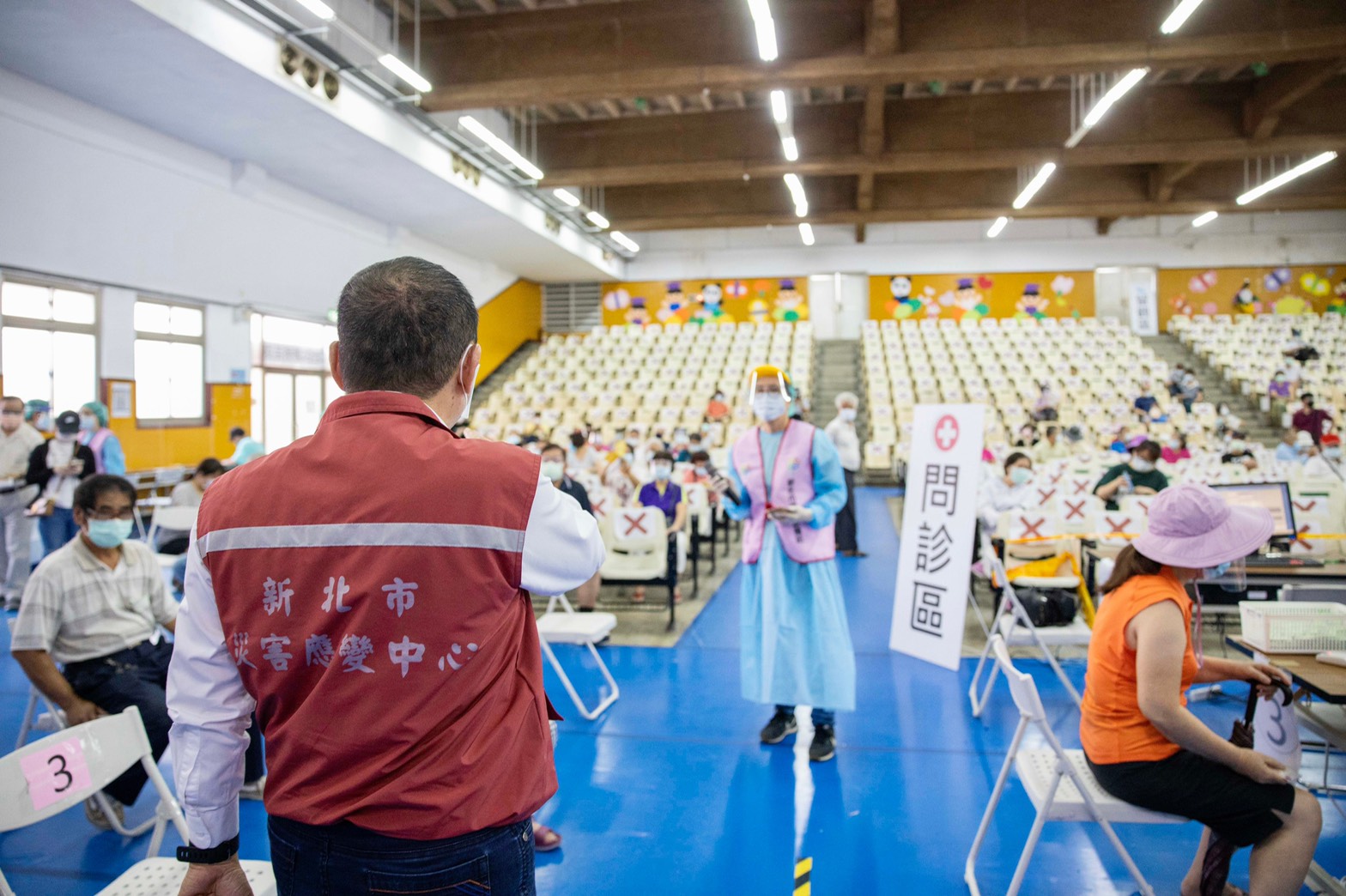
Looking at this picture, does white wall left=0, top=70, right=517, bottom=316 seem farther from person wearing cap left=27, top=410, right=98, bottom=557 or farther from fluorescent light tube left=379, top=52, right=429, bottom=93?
fluorescent light tube left=379, top=52, right=429, bottom=93

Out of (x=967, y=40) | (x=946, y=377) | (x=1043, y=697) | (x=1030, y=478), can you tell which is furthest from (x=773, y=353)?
(x=1043, y=697)

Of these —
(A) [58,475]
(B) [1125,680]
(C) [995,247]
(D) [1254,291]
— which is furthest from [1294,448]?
(D) [1254,291]

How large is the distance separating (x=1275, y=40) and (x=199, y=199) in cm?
1205

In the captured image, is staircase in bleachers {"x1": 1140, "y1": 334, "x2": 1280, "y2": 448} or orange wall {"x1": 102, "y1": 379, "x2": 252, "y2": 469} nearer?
orange wall {"x1": 102, "y1": 379, "x2": 252, "y2": 469}

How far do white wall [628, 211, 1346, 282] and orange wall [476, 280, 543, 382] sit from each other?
2768mm

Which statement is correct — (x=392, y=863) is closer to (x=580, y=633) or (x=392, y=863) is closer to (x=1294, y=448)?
(x=580, y=633)

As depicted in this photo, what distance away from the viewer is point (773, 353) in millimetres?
16672

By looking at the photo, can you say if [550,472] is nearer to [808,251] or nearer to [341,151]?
[341,151]

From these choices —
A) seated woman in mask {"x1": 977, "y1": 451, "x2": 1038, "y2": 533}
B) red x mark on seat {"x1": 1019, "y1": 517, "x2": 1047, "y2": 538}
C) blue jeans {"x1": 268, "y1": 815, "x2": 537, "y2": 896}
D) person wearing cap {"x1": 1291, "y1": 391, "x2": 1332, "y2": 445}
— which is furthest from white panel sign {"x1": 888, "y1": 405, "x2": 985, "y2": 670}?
person wearing cap {"x1": 1291, "y1": 391, "x2": 1332, "y2": 445}

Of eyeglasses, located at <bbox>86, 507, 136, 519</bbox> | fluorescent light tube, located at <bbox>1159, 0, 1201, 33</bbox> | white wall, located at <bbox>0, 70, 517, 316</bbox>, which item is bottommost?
eyeglasses, located at <bbox>86, 507, 136, 519</bbox>

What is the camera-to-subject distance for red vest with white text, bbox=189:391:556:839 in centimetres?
101

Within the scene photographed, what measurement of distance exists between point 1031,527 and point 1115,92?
586 centimetres

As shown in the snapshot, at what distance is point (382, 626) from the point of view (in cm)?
101

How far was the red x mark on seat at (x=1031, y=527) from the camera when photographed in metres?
5.54
